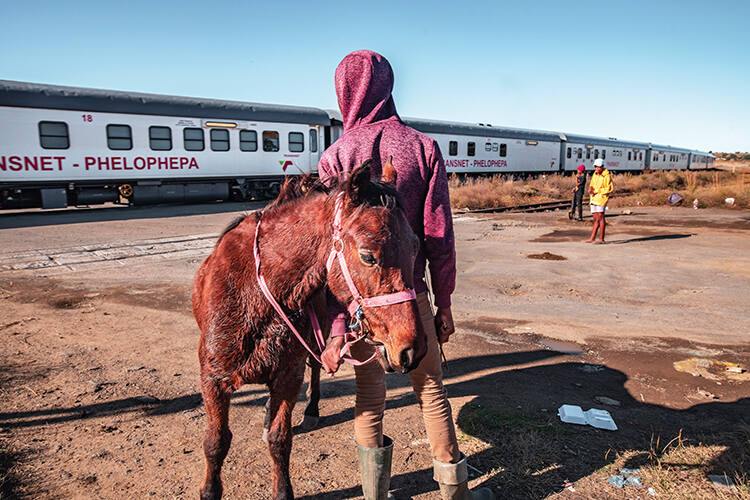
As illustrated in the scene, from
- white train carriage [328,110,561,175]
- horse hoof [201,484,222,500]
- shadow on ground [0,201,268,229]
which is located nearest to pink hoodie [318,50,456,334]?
horse hoof [201,484,222,500]

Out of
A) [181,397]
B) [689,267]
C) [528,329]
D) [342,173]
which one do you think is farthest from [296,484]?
[689,267]

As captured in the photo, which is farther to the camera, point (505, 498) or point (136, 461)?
point (136, 461)

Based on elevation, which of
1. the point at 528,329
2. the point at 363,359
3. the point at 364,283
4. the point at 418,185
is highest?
the point at 418,185

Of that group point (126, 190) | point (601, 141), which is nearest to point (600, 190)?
point (126, 190)

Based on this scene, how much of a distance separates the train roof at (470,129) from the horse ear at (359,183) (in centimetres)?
1949

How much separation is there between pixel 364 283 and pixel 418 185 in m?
0.72

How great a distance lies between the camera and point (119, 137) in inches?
604

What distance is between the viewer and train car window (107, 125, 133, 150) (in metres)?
15.2

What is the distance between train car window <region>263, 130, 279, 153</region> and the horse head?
18.1 meters

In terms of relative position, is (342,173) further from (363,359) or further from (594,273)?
(594,273)

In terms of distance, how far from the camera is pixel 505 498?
2.53 meters

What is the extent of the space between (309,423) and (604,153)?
1552 inches

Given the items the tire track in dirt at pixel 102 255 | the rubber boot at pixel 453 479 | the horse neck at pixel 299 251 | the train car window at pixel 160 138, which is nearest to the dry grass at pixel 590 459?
the rubber boot at pixel 453 479

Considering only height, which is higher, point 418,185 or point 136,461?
Answer: point 418,185
